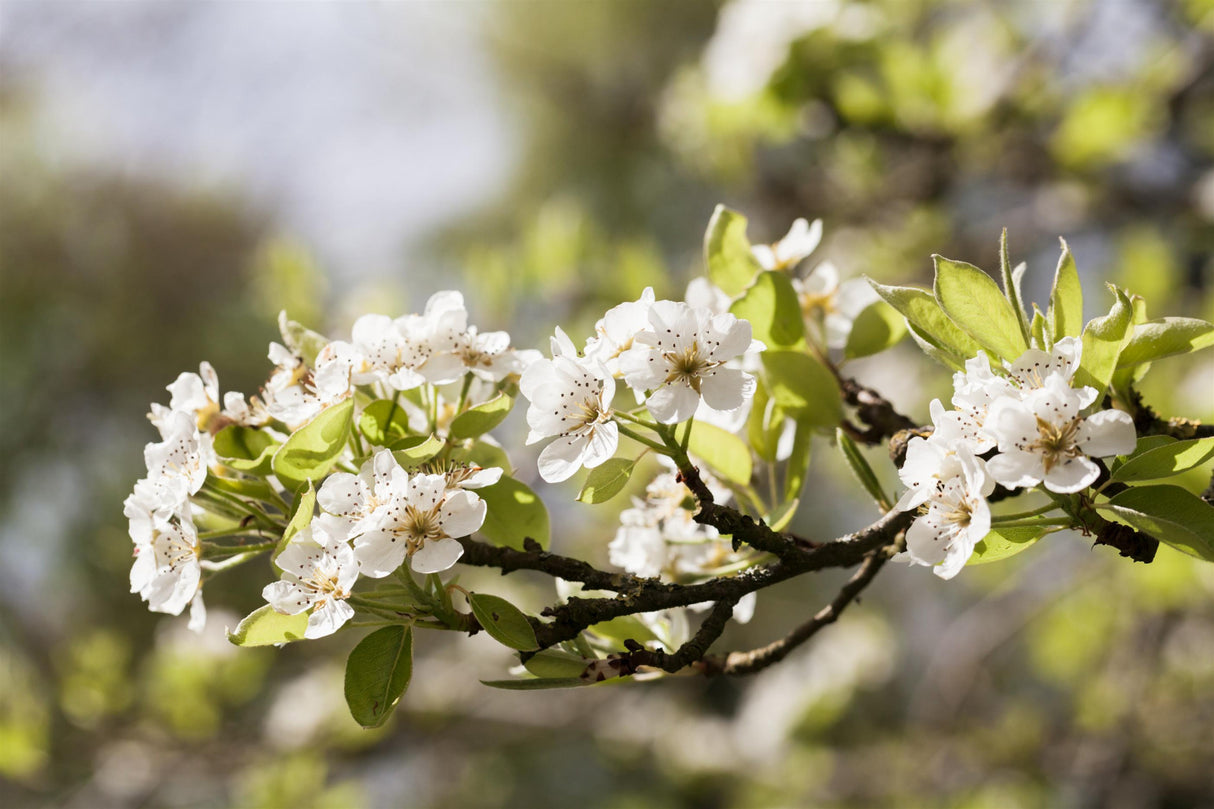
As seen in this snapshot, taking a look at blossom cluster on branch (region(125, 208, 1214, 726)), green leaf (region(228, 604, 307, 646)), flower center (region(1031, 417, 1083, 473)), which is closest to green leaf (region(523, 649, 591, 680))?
blossom cluster on branch (region(125, 208, 1214, 726))

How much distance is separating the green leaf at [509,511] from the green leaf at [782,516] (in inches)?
4.8

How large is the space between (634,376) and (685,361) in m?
0.03

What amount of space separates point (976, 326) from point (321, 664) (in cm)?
210

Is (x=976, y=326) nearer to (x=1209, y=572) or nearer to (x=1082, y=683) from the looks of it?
(x=1209, y=572)

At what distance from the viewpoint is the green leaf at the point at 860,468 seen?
439mm

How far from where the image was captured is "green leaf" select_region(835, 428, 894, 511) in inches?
17.3

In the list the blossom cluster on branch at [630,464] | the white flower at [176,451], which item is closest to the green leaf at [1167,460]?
the blossom cluster on branch at [630,464]

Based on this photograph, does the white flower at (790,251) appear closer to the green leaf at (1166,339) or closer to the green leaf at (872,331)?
the green leaf at (872,331)

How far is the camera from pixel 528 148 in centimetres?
440

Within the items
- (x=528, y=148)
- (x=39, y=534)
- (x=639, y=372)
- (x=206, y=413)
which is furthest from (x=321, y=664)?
(x=528, y=148)

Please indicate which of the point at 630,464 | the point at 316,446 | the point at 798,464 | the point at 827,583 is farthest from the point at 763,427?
the point at 827,583

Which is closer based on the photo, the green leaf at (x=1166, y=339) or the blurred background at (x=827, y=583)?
the green leaf at (x=1166, y=339)

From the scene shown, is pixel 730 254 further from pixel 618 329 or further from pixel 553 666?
pixel 553 666

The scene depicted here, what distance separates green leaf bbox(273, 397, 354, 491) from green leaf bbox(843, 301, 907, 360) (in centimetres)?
32
